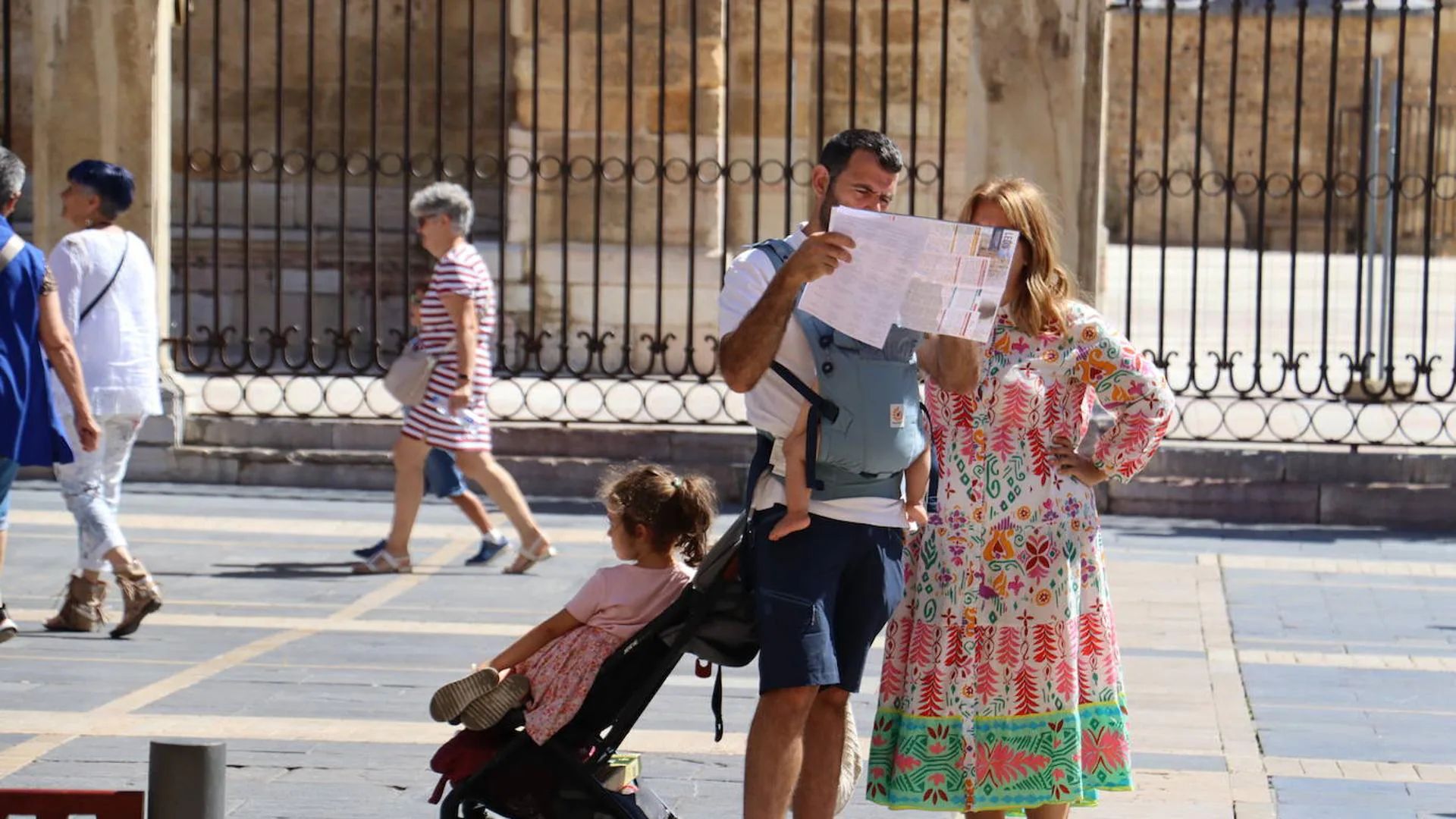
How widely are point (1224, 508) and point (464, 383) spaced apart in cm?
435

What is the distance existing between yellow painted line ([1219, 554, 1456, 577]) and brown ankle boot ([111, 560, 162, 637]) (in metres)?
4.69

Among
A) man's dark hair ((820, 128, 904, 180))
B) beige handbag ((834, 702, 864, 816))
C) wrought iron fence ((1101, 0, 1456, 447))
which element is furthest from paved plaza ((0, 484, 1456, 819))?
man's dark hair ((820, 128, 904, 180))

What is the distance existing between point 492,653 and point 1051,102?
5126 millimetres

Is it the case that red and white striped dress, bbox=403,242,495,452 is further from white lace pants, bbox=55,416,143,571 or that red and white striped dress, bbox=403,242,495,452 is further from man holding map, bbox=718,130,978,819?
man holding map, bbox=718,130,978,819

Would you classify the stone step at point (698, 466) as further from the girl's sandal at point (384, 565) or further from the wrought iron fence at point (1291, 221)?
the girl's sandal at point (384, 565)

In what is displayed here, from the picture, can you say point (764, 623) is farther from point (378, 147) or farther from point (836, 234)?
point (378, 147)

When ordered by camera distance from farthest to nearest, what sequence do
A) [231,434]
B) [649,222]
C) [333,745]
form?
1. [649,222]
2. [231,434]
3. [333,745]

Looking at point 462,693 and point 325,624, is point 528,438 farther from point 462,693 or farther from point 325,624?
point 462,693

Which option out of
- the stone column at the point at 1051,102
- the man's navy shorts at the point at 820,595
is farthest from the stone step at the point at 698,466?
the man's navy shorts at the point at 820,595

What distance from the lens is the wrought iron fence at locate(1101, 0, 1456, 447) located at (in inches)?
449

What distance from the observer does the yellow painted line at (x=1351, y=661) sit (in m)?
7.58

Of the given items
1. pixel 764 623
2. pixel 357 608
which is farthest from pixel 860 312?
pixel 357 608

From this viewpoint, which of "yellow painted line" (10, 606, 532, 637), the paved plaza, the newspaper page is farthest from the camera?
"yellow painted line" (10, 606, 532, 637)

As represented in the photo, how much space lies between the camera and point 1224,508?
11.3 meters
